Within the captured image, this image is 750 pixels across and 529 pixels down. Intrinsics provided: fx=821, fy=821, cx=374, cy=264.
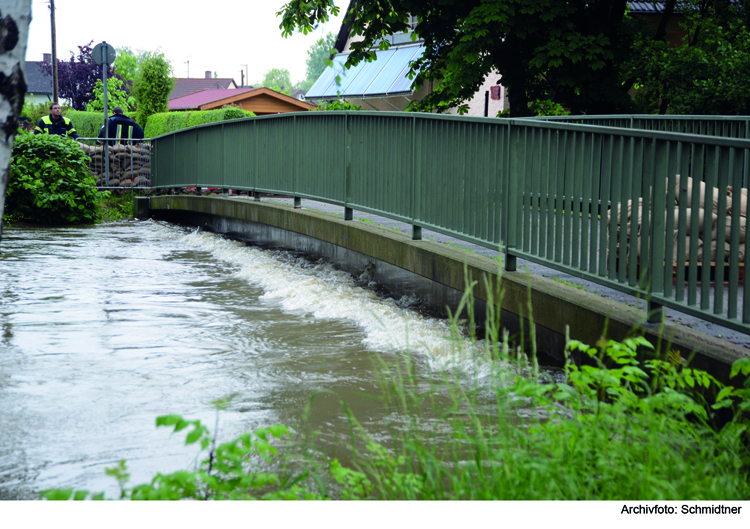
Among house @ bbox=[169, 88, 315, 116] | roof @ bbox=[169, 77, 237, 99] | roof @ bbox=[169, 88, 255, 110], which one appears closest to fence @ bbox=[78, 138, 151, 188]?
house @ bbox=[169, 88, 315, 116]

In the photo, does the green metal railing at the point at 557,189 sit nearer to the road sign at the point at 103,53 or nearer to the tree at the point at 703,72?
the tree at the point at 703,72

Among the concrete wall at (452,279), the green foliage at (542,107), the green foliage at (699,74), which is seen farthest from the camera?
the green foliage at (542,107)

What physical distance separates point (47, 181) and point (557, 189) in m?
11.4

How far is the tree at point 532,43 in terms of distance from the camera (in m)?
11.7

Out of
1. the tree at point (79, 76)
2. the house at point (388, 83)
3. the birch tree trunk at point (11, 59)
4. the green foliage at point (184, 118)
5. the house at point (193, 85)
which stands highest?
the house at point (193, 85)

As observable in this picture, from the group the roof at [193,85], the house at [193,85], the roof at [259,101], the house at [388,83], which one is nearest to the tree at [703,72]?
the house at [388,83]

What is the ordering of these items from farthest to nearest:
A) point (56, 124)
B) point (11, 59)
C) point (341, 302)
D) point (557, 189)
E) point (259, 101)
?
1. point (259, 101)
2. point (56, 124)
3. point (341, 302)
4. point (557, 189)
5. point (11, 59)

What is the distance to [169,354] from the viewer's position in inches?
224

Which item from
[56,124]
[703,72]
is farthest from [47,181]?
[703,72]

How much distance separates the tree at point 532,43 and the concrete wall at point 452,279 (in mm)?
3715

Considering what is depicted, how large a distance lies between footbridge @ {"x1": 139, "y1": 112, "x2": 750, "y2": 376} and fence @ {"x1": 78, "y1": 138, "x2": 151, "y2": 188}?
7622 millimetres

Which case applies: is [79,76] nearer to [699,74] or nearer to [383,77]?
[383,77]

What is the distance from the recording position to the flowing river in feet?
12.9
